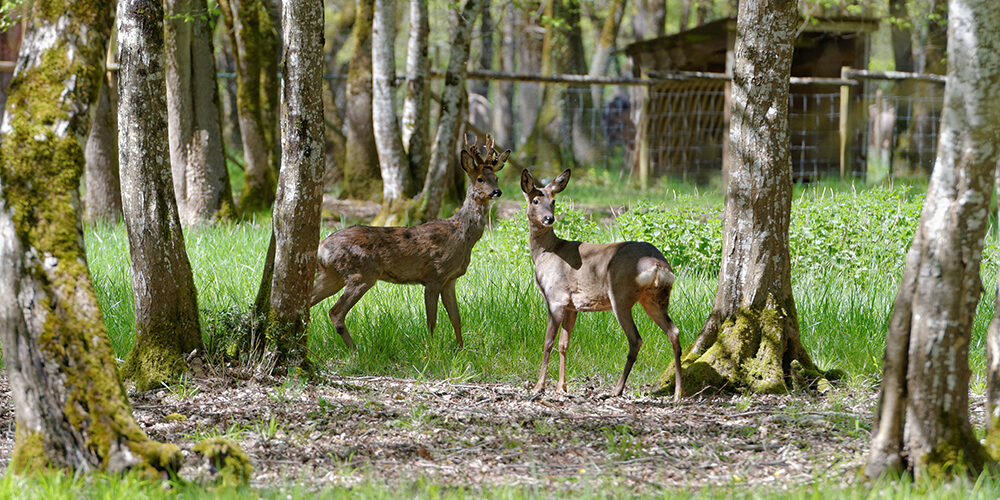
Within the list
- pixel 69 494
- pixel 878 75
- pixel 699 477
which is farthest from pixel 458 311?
pixel 878 75

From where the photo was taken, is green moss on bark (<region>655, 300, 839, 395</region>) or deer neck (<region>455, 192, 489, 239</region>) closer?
green moss on bark (<region>655, 300, 839, 395</region>)

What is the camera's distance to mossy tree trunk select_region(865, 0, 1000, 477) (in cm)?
359

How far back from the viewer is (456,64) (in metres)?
10.9

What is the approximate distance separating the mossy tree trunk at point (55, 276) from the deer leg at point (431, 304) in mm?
3245

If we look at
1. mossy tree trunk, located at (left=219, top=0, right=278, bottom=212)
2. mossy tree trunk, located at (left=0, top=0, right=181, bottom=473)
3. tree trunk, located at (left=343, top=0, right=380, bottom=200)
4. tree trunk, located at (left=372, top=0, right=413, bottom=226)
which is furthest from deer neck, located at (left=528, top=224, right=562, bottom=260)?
tree trunk, located at (left=343, top=0, right=380, bottom=200)

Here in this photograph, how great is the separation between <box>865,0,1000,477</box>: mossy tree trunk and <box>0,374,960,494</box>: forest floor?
418 millimetres

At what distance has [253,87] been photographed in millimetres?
12609

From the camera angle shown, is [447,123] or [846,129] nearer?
[447,123]

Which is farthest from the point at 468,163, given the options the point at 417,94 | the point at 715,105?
the point at 715,105

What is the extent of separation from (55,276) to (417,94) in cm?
822

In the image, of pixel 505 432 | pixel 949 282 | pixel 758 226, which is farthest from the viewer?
pixel 758 226

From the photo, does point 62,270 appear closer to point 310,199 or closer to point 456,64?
point 310,199

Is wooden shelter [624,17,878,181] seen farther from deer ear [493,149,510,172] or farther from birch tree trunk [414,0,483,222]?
deer ear [493,149,510,172]

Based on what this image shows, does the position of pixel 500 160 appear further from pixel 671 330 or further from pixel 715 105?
pixel 715 105
